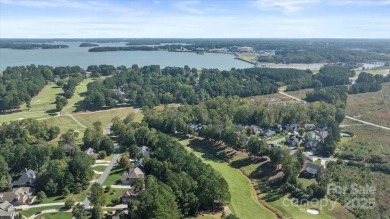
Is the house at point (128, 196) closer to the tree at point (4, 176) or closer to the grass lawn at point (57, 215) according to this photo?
the grass lawn at point (57, 215)

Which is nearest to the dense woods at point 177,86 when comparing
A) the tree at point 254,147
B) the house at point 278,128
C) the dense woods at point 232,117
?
the dense woods at point 232,117

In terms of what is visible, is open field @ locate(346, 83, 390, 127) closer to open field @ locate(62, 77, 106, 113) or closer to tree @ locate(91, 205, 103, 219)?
tree @ locate(91, 205, 103, 219)

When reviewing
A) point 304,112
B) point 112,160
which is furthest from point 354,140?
point 112,160

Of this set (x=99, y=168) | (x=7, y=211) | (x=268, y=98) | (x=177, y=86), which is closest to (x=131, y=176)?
(x=99, y=168)

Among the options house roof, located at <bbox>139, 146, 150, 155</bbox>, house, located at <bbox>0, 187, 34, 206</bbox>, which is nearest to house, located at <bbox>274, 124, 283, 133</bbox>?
house roof, located at <bbox>139, 146, 150, 155</bbox>

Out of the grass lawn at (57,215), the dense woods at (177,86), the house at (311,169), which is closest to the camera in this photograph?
the grass lawn at (57,215)

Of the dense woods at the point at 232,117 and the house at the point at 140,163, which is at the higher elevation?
the dense woods at the point at 232,117
